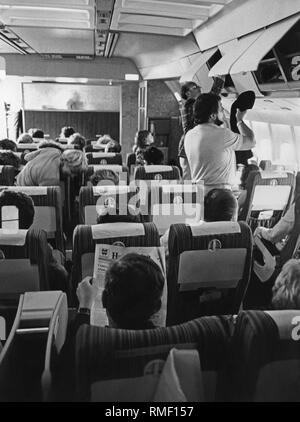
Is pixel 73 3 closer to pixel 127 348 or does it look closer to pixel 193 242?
pixel 193 242

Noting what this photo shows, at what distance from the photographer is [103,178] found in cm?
468

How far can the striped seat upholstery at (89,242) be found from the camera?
1.94m

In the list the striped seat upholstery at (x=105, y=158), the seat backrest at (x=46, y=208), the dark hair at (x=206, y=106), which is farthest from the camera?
the striped seat upholstery at (x=105, y=158)

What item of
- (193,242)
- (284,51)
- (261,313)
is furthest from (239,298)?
(284,51)

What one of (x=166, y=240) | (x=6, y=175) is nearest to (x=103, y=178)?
(x=6, y=175)

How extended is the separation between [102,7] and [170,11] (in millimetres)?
876

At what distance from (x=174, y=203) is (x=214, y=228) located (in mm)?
1673

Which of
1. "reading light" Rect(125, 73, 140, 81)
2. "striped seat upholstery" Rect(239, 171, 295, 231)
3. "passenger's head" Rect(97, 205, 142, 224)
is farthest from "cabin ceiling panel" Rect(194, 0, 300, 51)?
"reading light" Rect(125, 73, 140, 81)

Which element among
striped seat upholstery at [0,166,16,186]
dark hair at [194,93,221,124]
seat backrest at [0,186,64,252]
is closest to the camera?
seat backrest at [0,186,64,252]

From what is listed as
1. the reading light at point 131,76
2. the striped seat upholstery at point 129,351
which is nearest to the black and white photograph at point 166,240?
the striped seat upholstery at point 129,351

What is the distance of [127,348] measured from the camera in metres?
1.01

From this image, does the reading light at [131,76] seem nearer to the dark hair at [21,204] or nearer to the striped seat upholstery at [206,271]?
the dark hair at [21,204]

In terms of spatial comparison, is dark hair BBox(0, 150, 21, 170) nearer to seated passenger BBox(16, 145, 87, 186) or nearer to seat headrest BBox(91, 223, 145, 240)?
seated passenger BBox(16, 145, 87, 186)

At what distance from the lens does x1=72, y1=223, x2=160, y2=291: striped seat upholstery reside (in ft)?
6.37
